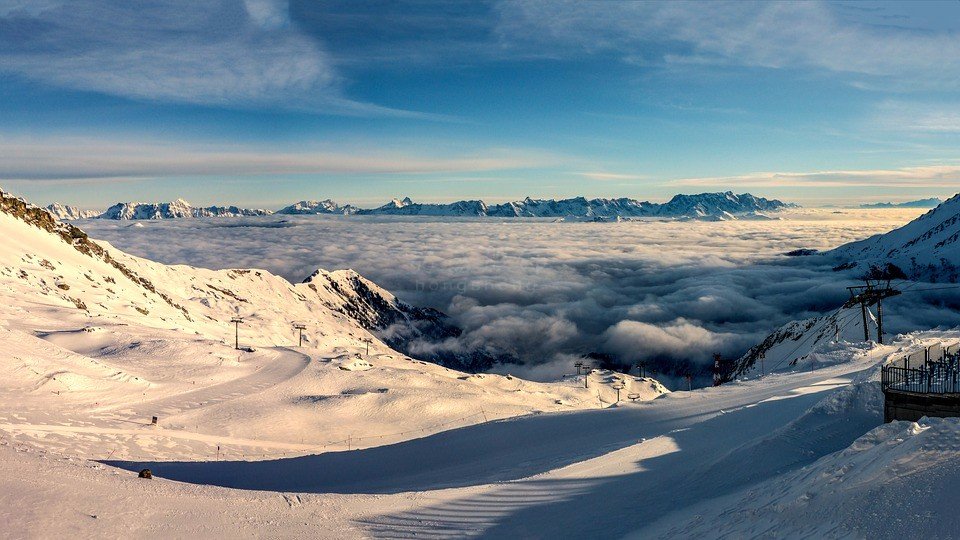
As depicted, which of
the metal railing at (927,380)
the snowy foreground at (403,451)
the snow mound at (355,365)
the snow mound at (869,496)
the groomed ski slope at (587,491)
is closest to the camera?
the snow mound at (869,496)

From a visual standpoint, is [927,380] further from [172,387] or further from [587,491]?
[172,387]

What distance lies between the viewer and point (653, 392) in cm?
11700

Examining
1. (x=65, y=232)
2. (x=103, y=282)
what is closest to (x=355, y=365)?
(x=103, y=282)

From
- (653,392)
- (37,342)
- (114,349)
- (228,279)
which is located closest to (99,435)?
(37,342)

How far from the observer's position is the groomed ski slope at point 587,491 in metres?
12.4

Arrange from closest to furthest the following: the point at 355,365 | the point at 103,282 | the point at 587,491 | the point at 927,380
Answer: the point at 927,380 → the point at 587,491 → the point at 355,365 → the point at 103,282

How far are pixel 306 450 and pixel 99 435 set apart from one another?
12117 millimetres

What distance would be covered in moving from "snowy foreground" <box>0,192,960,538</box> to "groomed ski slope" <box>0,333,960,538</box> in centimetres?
6

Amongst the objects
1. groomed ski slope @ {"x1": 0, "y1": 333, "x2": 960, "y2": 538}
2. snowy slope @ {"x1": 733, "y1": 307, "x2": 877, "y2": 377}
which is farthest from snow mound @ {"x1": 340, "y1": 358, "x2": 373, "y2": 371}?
snowy slope @ {"x1": 733, "y1": 307, "x2": 877, "y2": 377}

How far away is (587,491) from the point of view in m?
18.3

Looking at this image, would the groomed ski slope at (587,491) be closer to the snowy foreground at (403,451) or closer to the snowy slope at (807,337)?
the snowy foreground at (403,451)

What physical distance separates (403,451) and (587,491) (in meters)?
15.0

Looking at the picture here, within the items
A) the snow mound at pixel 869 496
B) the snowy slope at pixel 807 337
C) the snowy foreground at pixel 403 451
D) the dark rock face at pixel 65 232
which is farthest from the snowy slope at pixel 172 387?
the snow mound at pixel 869 496

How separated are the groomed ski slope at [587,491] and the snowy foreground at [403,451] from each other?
2.5 inches
